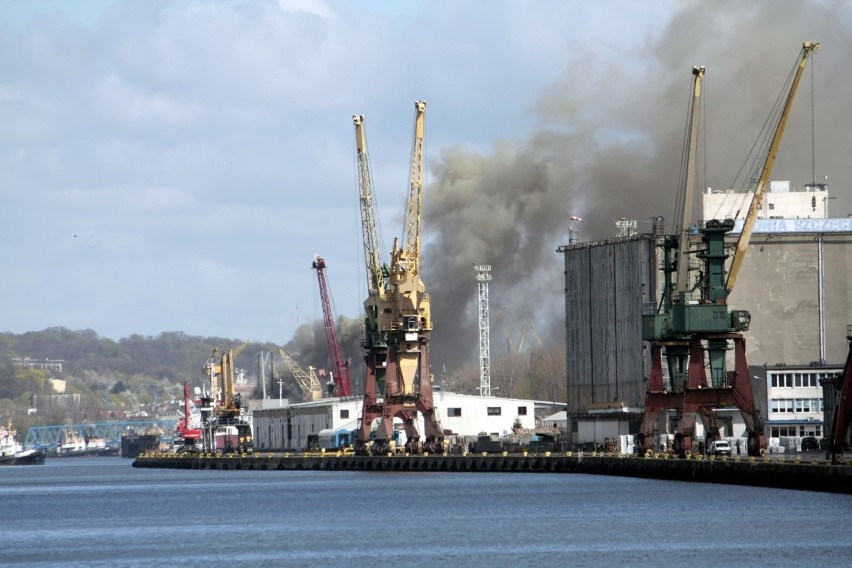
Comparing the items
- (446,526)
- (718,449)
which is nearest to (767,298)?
(718,449)

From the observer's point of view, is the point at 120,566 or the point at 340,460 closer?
the point at 120,566

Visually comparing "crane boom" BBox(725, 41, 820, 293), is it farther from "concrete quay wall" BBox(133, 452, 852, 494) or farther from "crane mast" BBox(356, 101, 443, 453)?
"crane mast" BBox(356, 101, 443, 453)

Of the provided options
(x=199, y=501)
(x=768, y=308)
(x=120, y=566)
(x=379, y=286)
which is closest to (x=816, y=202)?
(x=768, y=308)

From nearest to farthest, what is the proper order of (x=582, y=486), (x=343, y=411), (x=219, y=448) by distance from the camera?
1. (x=582, y=486)
2. (x=343, y=411)
3. (x=219, y=448)

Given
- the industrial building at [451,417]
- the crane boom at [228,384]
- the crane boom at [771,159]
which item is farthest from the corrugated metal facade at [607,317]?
the crane boom at [228,384]

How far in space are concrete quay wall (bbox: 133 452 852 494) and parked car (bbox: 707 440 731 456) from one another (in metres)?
2.85

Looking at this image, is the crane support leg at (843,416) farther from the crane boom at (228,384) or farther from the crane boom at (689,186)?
the crane boom at (228,384)

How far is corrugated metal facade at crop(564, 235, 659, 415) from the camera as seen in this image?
407 feet

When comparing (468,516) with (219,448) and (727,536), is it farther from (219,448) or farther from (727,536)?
(219,448)

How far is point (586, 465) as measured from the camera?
342ft

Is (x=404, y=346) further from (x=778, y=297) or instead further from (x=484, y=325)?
(x=484, y=325)

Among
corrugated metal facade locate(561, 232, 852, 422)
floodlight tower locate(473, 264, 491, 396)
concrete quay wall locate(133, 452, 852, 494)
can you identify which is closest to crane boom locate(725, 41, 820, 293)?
concrete quay wall locate(133, 452, 852, 494)

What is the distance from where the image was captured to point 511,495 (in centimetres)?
8756

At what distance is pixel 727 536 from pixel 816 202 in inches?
2863
